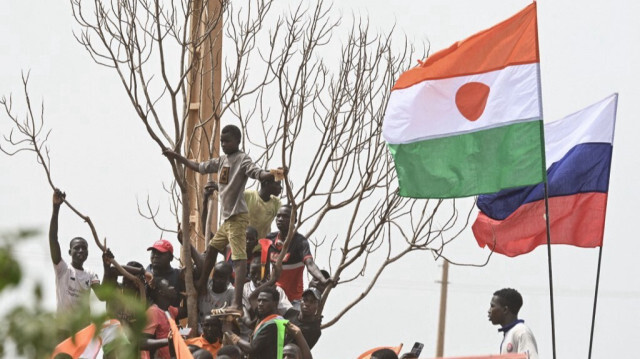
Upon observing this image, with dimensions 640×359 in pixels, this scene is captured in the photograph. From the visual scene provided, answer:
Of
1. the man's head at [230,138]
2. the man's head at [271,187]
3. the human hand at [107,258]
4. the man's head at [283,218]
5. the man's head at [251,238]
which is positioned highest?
the man's head at [230,138]

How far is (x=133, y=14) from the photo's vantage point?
13188mm

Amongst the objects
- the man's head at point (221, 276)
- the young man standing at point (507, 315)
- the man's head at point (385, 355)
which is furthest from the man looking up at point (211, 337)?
the young man standing at point (507, 315)

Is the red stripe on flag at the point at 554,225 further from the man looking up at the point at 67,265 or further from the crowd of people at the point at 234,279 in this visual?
the man looking up at the point at 67,265

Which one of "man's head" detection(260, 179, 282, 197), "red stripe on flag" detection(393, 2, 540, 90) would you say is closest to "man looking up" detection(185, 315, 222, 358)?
"man's head" detection(260, 179, 282, 197)

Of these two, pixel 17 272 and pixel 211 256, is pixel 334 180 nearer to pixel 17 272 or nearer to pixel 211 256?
pixel 211 256

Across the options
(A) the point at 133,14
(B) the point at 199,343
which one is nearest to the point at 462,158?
(B) the point at 199,343

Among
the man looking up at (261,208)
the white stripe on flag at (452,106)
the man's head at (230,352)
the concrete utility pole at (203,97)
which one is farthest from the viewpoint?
the concrete utility pole at (203,97)

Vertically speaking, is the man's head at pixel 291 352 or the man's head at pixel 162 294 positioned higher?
the man's head at pixel 162 294

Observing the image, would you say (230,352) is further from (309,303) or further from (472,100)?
(472,100)

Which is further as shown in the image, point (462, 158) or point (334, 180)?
point (334, 180)

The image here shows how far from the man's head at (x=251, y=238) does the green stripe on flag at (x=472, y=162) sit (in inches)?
76.7

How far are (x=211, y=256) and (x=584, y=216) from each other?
3474 mm

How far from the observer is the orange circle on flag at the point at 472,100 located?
9.60 metres

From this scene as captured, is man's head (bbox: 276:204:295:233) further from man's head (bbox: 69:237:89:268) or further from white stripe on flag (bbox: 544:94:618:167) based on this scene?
white stripe on flag (bbox: 544:94:618:167)
